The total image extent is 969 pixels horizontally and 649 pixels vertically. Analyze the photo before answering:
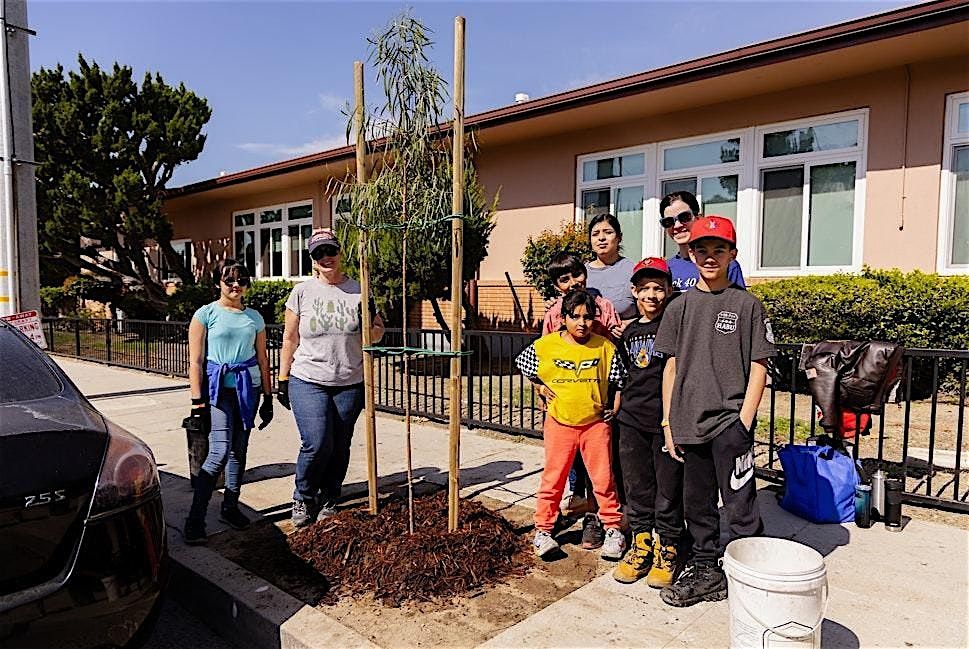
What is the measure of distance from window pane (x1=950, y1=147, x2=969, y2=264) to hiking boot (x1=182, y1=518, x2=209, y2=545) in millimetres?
9472

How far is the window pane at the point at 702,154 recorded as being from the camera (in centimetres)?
1061

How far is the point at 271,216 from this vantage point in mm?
20125

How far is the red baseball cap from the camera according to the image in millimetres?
3092

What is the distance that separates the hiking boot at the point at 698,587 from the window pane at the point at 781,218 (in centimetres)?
808

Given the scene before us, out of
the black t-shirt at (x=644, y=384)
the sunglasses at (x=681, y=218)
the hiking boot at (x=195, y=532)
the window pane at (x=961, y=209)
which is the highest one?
the window pane at (x=961, y=209)

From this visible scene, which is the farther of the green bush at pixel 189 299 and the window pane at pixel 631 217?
the green bush at pixel 189 299

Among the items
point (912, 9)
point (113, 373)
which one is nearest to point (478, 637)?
point (912, 9)

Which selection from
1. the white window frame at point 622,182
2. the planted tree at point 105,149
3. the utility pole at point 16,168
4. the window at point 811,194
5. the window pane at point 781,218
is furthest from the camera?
the planted tree at point 105,149

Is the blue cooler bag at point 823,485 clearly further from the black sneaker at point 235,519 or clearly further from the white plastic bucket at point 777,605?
the black sneaker at point 235,519

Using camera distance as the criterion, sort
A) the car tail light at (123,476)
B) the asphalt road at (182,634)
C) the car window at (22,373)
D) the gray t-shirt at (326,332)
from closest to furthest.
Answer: the car tail light at (123,476)
the car window at (22,373)
the asphalt road at (182,634)
the gray t-shirt at (326,332)

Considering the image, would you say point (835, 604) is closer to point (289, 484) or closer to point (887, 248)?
point (289, 484)

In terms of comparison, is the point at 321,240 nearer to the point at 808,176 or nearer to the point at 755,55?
A: the point at 755,55

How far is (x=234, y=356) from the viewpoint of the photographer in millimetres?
4164

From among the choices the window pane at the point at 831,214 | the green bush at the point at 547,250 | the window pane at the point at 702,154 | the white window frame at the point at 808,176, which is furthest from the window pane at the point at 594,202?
the window pane at the point at 831,214
